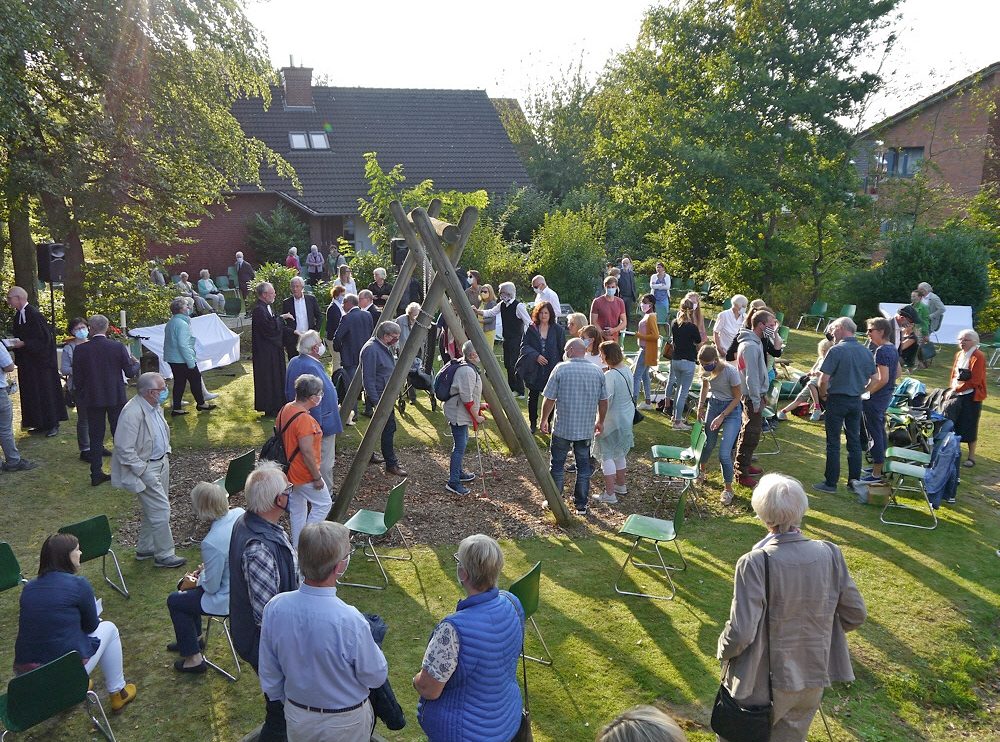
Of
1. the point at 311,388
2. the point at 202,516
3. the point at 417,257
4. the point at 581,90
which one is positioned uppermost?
the point at 581,90

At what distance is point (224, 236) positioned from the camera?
26.9 m

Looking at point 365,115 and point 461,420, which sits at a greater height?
point 365,115

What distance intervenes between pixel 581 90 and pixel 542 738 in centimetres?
3728

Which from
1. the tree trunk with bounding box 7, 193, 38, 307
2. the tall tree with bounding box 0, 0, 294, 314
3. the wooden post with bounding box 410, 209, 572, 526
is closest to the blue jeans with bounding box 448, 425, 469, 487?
the wooden post with bounding box 410, 209, 572, 526

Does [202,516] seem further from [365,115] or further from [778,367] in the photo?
[365,115]

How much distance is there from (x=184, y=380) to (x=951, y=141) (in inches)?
1139

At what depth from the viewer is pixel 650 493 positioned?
8.87 metres

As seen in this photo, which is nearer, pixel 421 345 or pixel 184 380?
pixel 421 345

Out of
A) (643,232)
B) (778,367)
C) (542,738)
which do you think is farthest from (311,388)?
(643,232)

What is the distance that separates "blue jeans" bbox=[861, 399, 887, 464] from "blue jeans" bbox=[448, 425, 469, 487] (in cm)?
467

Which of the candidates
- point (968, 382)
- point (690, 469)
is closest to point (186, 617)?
point (690, 469)

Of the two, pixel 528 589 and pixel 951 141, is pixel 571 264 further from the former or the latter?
pixel 951 141

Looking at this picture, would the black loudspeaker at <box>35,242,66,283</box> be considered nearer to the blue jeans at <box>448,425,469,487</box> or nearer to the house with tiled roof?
the blue jeans at <box>448,425,469,487</box>

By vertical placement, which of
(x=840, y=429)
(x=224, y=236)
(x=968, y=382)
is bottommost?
(x=840, y=429)
